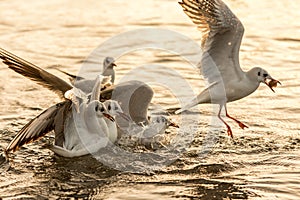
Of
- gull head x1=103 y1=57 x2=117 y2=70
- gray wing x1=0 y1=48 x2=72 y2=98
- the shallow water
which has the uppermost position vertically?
gray wing x1=0 y1=48 x2=72 y2=98

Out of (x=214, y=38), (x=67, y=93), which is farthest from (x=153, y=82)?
(x=67, y=93)

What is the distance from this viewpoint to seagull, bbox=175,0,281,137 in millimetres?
9047

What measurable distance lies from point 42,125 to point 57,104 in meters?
0.28

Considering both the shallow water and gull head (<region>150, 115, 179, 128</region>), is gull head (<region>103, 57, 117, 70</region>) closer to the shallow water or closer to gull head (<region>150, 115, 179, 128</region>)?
the shallow water

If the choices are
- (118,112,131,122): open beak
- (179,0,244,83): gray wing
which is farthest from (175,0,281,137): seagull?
(118,112,131,122): open beak

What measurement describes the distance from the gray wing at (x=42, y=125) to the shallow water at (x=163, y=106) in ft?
1.42

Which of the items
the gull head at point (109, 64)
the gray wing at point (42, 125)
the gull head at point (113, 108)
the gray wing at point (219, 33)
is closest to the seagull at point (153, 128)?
the gull head at point (113, 108)

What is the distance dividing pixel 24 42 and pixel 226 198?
7.09m

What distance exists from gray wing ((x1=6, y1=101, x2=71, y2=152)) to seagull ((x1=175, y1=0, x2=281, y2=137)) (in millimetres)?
1852

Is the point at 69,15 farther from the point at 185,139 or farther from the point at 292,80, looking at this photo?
the point at 185,139

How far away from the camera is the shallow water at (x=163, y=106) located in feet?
27.0

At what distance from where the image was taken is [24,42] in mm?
13992

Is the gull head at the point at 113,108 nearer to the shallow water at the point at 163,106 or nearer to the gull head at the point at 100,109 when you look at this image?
the gull head at the point at 100,109

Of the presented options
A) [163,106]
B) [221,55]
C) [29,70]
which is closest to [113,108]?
[29,70]
